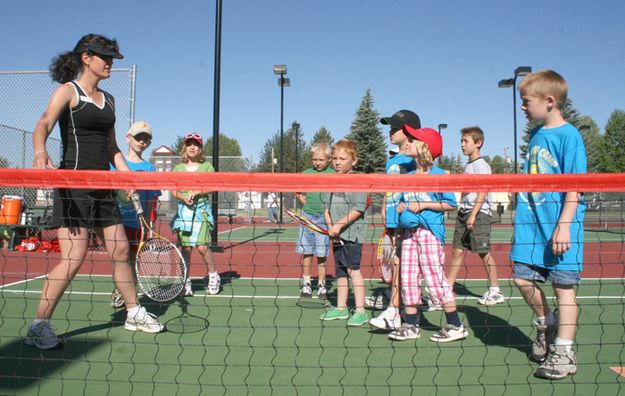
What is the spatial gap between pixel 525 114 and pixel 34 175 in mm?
3046

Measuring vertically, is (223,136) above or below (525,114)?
above

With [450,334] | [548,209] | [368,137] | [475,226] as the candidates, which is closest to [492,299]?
[475,226]

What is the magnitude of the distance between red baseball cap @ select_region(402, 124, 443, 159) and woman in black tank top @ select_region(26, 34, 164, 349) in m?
2.27

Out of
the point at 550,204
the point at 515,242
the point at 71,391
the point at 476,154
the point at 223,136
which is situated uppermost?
the point at 223,136

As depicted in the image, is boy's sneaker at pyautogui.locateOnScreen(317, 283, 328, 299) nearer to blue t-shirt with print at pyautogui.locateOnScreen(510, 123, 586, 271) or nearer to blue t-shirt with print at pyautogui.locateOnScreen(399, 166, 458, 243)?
blue t-shirt with print at pyautogui.locateOnScreen(399, 166, 458, 243)

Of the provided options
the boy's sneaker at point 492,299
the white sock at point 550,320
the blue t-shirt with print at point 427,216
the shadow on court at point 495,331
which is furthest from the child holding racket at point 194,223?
the white sock at point 550,320

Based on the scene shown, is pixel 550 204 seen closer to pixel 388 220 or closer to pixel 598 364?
pixel 598 364

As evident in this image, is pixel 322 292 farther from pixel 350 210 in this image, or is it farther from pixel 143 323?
pixel 143 323

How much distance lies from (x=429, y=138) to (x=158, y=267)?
9.22 feet

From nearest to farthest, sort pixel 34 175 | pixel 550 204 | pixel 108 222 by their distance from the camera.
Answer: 1. pixel 34 175
2. pixel 550 204
3. pixel 108 222

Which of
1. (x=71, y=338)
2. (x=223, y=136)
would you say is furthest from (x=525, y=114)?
(x=223, y=136)

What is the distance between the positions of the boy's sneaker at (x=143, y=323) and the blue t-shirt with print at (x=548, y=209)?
108 inches

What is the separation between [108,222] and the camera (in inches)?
149

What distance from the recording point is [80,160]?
12.1 ft
